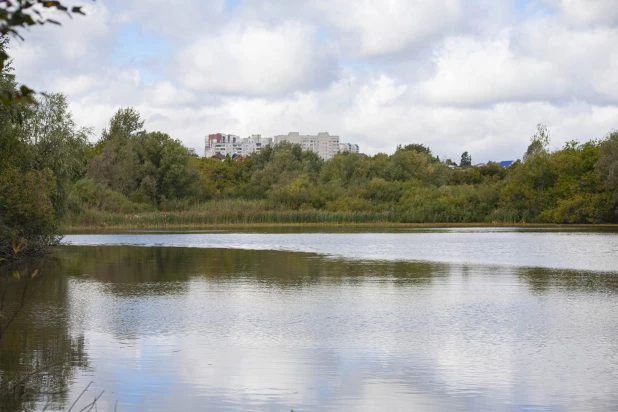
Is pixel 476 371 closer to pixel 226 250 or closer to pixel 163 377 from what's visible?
pixel 163 377

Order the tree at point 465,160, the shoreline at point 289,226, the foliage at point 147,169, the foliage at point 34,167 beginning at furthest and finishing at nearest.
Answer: the tree at point 465,160, the foliage at point 147,169, the shoreline at point 289,226, the foliage at point 34,167

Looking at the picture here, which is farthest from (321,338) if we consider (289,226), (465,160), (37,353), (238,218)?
(465,160)

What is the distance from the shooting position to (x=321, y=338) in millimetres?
12133

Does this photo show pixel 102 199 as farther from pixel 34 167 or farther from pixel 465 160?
pixel 465 160

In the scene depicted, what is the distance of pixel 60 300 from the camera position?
55.6ft

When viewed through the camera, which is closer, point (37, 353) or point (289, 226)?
point (37, 353)

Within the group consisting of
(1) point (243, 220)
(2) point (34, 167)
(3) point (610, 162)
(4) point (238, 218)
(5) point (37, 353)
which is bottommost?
(5) point (37, 353)

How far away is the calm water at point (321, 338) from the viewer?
341 inches

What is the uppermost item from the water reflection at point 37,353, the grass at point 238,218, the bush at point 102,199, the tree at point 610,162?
the tree at point 610,162

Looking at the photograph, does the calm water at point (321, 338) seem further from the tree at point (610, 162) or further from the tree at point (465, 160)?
the tree at point (465, 160)

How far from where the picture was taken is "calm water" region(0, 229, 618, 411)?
866 centimetres

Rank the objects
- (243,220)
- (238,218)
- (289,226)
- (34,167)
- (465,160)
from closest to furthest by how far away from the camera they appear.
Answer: (34,167), (289,226), (238,218), (243,220), (465,160)

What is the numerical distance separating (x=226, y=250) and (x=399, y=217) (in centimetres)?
3749

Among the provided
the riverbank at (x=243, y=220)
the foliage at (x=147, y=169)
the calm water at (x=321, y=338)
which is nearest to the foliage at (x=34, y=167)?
the calm water at (x=321, y=338)
